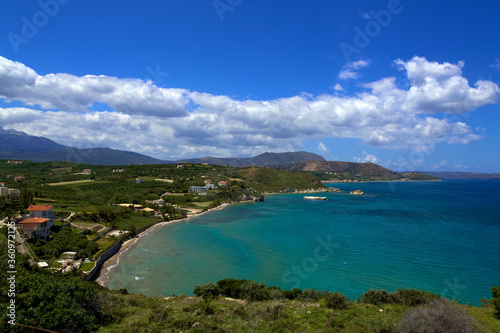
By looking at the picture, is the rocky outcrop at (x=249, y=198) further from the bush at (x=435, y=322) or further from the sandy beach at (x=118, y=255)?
the bush at (x=435, y=322)

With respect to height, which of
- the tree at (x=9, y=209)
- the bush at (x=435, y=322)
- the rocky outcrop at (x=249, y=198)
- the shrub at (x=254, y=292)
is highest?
the bush at (x=435, y=322)

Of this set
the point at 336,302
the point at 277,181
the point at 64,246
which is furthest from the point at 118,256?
the point at 277,181

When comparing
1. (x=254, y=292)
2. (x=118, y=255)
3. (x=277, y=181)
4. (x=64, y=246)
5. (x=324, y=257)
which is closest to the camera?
(x=254, y=292)

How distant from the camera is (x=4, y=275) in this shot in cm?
1051

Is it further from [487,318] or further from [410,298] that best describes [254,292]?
[487,318]

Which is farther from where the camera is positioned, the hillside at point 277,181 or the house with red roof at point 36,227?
the hillside at point 277,181

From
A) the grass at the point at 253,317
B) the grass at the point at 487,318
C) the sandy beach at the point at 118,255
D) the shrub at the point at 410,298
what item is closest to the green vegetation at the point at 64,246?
the sandy beach at the point at 118,255

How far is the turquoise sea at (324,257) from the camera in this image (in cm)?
2064

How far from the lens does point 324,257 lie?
90.7ft

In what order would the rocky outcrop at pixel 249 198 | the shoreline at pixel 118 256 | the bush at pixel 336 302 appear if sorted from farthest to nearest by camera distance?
the rocky outcrop at pixel 249 198 < the shoreline at pixel 118 256 < the bush at pixel 336 302

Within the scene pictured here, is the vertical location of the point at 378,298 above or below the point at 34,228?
below

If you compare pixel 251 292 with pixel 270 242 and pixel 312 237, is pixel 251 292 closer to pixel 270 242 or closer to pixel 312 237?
pixel 270 242

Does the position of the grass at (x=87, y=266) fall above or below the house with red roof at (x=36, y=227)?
below

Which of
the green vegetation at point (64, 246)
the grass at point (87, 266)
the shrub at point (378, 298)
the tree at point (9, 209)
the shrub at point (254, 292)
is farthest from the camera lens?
the tree at point (9, 209)
